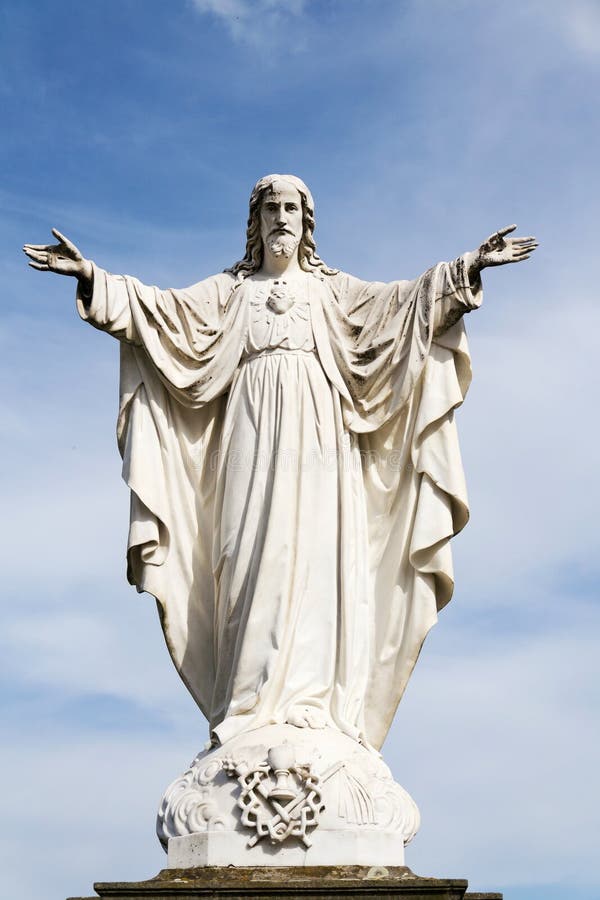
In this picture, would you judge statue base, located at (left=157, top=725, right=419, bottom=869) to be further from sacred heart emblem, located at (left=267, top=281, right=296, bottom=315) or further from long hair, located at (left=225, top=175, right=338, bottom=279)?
long hair, located at (left=225, top=175, right=338, bottom=279)

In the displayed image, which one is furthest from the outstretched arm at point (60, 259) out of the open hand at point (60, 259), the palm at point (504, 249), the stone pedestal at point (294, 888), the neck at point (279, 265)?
the stone pedestal at point (294, 888)

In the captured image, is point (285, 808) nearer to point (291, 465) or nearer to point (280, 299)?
point (291, 465)

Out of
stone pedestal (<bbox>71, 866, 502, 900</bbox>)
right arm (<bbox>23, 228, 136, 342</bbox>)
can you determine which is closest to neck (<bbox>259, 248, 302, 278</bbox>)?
right arm (<bbox>23, 228, 136, 342</bbox>)

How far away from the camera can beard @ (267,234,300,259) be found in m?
13.8

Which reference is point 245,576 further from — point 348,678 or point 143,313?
point 143,313

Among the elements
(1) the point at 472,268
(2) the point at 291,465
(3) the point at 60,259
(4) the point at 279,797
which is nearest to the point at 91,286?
(3) the point at 60,259

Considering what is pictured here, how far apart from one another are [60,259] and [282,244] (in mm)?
2015

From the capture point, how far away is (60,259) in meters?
13.2

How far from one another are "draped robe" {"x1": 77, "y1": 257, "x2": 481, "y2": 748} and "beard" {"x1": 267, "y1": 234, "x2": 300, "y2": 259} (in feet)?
1.16

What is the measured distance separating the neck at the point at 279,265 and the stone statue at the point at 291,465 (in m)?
0.02

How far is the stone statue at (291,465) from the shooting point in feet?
40.8

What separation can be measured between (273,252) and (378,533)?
272 centimetres

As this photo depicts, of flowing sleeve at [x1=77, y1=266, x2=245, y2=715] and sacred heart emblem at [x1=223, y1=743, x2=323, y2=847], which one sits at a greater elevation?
flowing sleeve at [x1=77, y1=266, x2=245, y2=715]

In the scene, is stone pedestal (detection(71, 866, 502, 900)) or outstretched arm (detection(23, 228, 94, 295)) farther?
outstretched arm (detection(23, 228, 94, 295))
